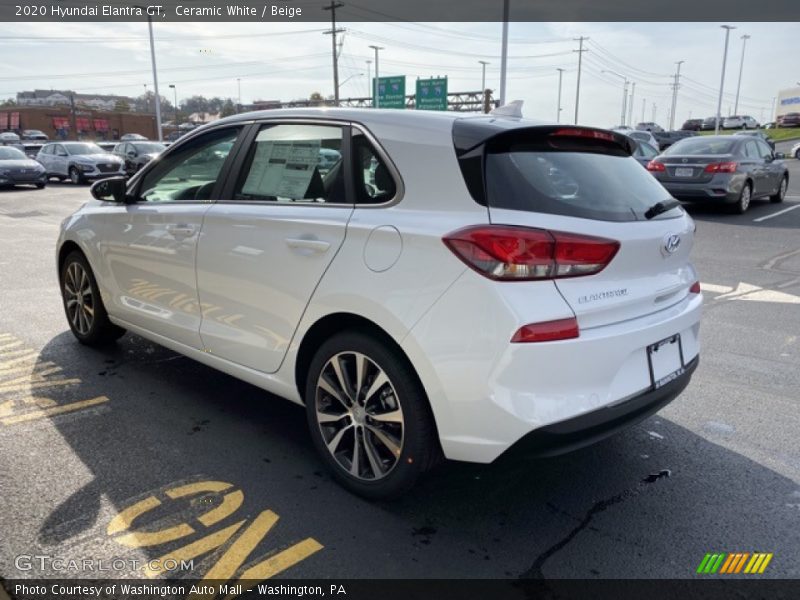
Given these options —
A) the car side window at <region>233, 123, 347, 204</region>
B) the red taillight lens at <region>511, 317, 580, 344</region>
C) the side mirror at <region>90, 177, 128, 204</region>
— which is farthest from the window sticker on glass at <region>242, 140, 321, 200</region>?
the red taillight lens at <region>511, 317, 580, 344</region>

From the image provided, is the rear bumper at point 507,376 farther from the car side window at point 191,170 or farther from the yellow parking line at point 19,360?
the yellow parking line at point 19,360

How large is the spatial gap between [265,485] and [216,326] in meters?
1.02

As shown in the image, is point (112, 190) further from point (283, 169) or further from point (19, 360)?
point (283, 169)

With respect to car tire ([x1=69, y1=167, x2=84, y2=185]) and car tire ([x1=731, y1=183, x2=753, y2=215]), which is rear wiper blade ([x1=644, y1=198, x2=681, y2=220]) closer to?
car tire ([x1=731, y1=183, x2=753, y2=215])

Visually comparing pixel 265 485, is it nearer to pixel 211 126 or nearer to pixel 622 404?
pixel 622 404

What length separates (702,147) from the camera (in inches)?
516

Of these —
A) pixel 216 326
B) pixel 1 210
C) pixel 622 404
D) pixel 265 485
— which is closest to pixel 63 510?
pixel 265 485

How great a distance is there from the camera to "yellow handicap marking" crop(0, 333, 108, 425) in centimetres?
392

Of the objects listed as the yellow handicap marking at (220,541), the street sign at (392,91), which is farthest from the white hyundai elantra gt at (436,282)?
the street sign at (392,91)

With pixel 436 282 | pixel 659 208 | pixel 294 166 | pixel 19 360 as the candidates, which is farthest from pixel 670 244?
pixel 19 360

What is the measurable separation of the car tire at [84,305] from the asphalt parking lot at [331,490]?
32cm

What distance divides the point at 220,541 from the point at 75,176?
2640 cm

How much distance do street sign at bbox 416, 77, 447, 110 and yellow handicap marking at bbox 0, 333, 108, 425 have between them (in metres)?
37.8

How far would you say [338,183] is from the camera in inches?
123
